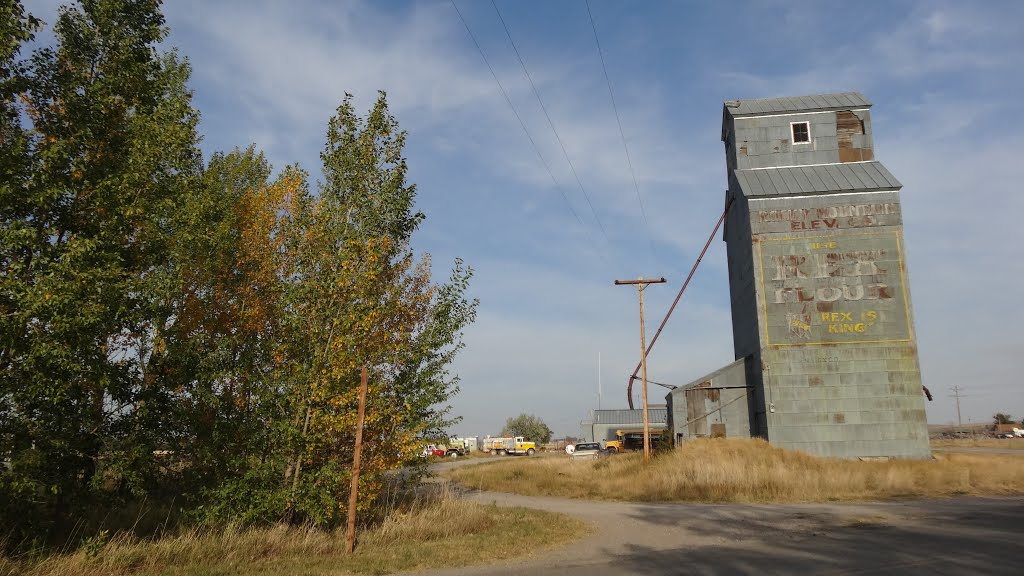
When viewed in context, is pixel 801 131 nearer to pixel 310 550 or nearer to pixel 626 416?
pixel 310 550

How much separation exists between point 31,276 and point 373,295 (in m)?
6.49

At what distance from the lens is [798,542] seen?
12742 mm

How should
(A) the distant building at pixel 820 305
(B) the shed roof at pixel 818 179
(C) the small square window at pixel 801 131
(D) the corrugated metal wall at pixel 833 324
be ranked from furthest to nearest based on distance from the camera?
(C) the small square window at pixel 801 131 < (B) the shed roof at pixel 818 179 < (A) the distant building at pixel 820 305 < (D) the corrugated metal wall at pixel 833 324

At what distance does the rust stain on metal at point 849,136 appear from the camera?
111 feet

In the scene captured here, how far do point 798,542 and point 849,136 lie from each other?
92.1 feet

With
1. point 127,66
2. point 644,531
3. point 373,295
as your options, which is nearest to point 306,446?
point 373,295

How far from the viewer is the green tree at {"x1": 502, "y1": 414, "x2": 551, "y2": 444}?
128 m

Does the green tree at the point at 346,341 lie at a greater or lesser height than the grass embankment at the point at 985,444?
greater

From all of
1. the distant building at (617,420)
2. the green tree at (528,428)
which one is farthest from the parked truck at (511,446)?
the green tree at (528,428)

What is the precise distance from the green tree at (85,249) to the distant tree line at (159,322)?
1.6 inches

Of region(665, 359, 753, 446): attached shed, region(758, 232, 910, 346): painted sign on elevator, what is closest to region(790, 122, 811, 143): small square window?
region(758, 232, 910, 346): painted sign on elevator

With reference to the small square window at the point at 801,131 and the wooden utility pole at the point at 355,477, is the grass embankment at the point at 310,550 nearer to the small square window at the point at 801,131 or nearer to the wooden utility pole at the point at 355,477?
the wooden utility pole at the point at 355,477

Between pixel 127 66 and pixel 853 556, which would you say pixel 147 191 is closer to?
pixel 127 66

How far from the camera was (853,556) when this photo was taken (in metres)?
10.9
